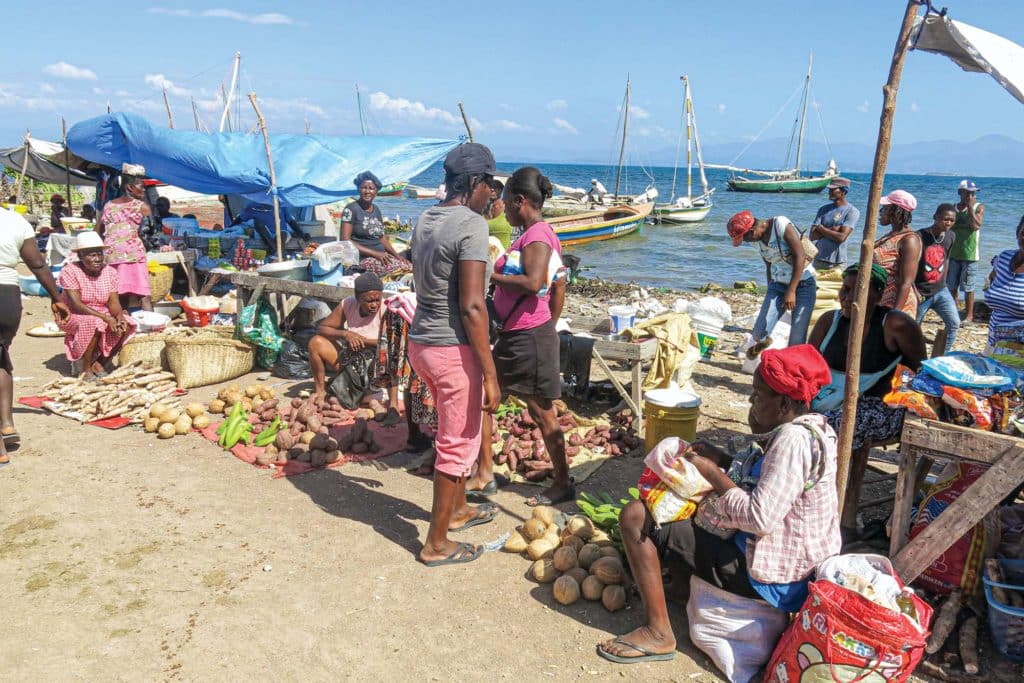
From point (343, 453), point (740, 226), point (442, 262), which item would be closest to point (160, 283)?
point (343, 453)

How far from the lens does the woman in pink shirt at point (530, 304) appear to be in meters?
4.05

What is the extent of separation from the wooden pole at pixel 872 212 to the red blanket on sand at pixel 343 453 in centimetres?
326

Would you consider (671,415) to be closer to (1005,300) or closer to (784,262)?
(1005,300)

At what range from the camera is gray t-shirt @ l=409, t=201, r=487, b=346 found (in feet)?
11.2

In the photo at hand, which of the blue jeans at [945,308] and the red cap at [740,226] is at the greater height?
the red cap at [740,226]

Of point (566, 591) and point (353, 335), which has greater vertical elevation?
point (353, 335)

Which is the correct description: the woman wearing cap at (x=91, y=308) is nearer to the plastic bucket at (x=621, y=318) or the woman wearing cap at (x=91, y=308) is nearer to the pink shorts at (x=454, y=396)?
the pink shorts at (x=454, y=396)

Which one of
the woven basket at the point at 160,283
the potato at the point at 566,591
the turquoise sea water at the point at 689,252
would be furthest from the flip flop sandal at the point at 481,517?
the turquoise sea water at the point at 689,252

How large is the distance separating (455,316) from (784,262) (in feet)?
13.7

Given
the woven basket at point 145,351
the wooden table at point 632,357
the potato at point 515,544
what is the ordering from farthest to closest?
the woven basket at point 145,351 → the wooden table at point 632,357 → the potato at point 515,544

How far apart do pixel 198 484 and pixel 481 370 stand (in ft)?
7.58


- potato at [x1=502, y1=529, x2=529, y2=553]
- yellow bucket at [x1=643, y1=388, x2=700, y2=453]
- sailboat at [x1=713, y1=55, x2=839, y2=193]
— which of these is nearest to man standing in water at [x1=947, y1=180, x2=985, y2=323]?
yellow bucket at [x1=643, y1=388, x2=700, y2=453]

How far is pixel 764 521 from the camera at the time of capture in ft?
8.80

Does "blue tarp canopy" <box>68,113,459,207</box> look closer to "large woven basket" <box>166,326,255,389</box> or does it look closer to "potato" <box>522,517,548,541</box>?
"large woven basket" <box>166,326,255,389</box>
